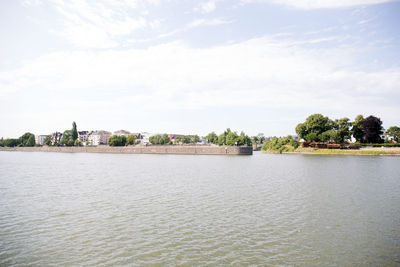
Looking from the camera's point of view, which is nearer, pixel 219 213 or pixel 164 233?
pixel 164 233

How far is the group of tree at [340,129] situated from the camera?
109 metres

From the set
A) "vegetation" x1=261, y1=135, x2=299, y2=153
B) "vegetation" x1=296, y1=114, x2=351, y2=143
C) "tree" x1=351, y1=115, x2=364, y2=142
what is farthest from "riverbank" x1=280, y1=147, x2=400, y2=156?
"vegetation" x1=261, y1=135, x2=299, y2=153

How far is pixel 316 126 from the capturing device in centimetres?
11512

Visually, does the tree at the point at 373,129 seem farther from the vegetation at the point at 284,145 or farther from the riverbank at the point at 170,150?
the riverbank at the point at 170,150

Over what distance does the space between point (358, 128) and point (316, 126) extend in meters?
16.8

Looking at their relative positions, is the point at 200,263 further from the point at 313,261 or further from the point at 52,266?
the point at 52,266

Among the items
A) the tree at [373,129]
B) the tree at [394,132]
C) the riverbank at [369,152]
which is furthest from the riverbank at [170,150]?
the tree at [394,132]

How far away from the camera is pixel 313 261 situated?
34.6ft

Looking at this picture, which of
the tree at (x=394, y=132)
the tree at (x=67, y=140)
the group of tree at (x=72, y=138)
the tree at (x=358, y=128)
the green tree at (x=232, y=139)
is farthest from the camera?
the tree at (x=67, y=140)

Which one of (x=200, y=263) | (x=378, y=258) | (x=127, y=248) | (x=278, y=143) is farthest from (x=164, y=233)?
(x=278, y=143)

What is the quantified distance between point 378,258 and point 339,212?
7.16 meters

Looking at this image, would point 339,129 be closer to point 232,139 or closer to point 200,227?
point 232,139

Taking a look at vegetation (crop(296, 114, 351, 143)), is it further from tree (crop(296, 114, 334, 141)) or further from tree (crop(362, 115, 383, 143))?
tree (crop(362, 115, 383, 143))

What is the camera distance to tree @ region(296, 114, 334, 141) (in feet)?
375
